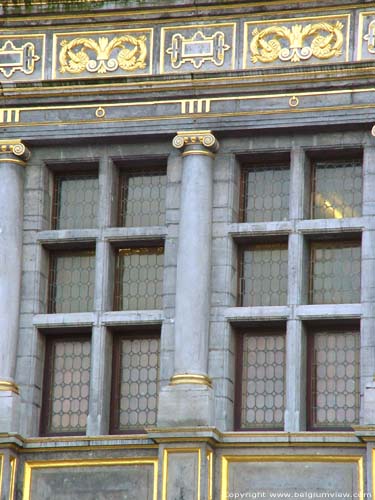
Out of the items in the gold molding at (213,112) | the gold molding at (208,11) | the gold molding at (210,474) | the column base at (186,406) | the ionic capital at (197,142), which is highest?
the gold molding at (208,11)

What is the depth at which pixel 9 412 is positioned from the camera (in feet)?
90.3

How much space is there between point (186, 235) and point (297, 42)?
10.7ft

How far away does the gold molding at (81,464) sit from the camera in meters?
27.1

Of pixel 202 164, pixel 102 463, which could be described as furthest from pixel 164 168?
pixel 102 463

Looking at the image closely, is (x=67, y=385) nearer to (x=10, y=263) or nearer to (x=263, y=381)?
(x=10, y=263)

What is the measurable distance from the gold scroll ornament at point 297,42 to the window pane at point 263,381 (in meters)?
4.07

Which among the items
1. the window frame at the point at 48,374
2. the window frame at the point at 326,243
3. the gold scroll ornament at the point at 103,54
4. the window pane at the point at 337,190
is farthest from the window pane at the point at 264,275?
the gold scroll ornament at the point at 103,54

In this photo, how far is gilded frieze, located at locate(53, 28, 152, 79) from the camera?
1131 inches

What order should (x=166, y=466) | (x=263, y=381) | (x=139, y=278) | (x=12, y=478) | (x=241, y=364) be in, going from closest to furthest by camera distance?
(x=166, y=466), (x=12, y=478), (x=263, y=381), (x=241, y=364), (x=139, y=278)

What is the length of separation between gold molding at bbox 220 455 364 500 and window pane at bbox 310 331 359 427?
682 mm

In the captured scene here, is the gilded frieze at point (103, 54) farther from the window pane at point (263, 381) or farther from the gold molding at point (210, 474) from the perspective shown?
the gold molding at point (210, 474)

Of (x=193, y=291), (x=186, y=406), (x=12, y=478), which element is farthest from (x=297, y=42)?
(x=12, y=478)

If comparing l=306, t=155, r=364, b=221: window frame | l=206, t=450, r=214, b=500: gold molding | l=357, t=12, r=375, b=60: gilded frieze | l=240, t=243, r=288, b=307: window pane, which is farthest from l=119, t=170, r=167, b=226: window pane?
l=206, t=450, r=214, b=500: gold molding

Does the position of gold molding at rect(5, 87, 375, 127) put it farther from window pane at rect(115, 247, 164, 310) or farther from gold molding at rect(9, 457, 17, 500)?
gold molding at rect(9, 457, 17, 500)
